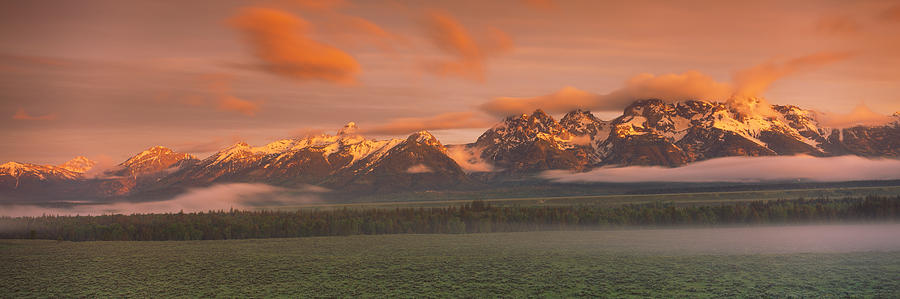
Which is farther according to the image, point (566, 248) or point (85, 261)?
point (566, 248)

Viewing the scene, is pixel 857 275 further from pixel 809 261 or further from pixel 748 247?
pixel 748 247

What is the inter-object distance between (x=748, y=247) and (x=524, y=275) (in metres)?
84.9

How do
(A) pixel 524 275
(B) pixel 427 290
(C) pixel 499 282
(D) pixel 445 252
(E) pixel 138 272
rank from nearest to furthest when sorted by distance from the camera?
(B) pixel 427 290
(C) pixel 499 282
(A) pixel 524 275
(E) pixel 138 272
(D) pixel 445 252

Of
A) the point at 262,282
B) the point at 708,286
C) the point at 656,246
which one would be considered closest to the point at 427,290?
the point at 262,282

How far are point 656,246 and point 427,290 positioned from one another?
3967 inches

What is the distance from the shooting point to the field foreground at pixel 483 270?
3809 inches

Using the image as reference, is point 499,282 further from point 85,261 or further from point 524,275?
point 85,261

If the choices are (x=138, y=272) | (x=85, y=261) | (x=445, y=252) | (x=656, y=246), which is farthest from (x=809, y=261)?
(x=85, y=261)

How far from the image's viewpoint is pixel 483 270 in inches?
4828

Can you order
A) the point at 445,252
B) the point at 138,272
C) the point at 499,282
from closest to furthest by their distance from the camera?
1. the point at 499,282
2. the point at 138,272
3. the point at 445,252

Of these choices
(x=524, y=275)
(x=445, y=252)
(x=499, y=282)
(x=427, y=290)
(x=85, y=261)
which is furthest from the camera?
(x=445, y=252)

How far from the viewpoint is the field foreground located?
96.8 metres

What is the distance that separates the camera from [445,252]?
167875 mm

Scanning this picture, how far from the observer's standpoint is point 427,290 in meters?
96.4
